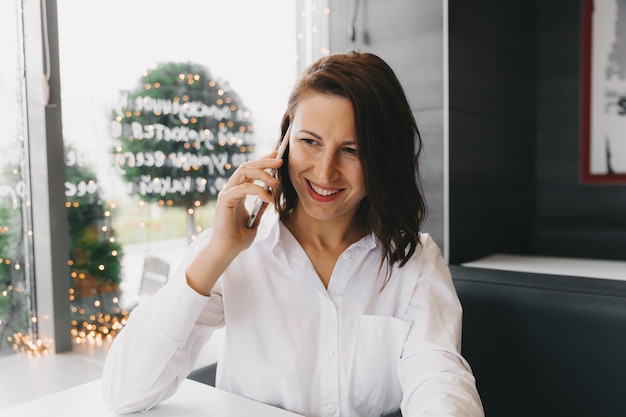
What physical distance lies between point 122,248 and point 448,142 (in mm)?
1223

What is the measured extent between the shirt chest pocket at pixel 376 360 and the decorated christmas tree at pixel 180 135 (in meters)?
1.18

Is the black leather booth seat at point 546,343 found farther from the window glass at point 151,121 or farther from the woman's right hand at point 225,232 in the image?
the window glass at point 151,121

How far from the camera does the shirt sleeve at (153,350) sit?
41.5 inches

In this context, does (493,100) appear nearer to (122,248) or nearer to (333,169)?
(333,169)

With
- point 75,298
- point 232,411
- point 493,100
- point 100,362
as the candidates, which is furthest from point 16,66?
point 493,100

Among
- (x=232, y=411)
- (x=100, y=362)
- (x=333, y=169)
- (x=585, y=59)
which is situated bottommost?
(x=100, y=362)

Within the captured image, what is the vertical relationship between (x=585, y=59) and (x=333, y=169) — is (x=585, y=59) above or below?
above

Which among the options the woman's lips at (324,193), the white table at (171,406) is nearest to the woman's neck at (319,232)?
the woman's lips at (324,193)

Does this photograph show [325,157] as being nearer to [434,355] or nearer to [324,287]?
[324,287]

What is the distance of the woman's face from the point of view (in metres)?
1.17

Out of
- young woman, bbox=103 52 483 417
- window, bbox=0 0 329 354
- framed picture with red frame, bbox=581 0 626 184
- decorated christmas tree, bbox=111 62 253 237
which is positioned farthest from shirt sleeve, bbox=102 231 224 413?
framed picture with red frame, bbox=581 0 626 184

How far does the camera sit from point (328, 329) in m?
1.25

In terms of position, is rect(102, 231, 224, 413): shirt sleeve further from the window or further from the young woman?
the window

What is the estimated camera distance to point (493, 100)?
7.64 ft
